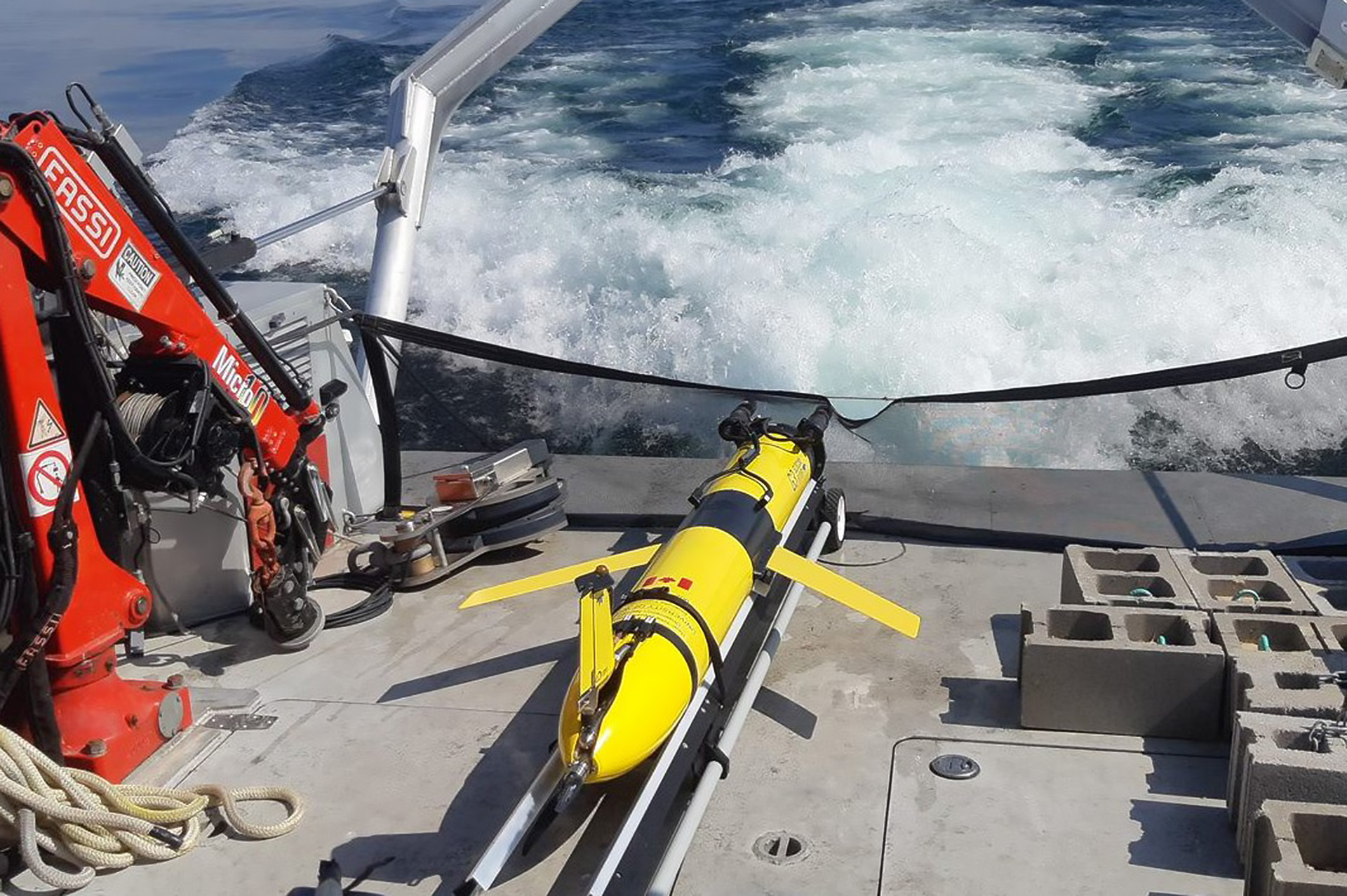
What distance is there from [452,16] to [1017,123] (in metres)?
12.8

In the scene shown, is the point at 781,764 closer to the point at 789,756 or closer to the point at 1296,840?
the point at 789,756

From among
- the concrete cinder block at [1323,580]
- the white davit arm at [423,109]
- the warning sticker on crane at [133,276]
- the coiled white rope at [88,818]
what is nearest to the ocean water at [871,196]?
the concrete cinder block at [1323,580]

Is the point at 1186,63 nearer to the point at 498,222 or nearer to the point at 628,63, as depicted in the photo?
the point at 628,63

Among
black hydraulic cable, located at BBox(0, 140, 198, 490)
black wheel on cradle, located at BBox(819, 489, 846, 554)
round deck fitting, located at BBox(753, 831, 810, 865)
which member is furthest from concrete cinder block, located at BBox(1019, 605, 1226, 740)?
black hydraulic cable, located at BBox(0, 140, 198, 490)

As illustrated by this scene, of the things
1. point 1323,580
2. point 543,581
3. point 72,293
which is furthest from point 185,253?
point 1323,580

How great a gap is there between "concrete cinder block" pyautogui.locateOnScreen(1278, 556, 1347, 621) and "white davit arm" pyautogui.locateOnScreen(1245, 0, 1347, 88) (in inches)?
112

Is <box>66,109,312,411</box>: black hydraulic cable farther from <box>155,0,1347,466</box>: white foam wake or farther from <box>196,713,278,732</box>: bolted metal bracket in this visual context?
<box>155,0,1347,466</box>: white foam wake

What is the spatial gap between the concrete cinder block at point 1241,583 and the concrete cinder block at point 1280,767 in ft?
2.96

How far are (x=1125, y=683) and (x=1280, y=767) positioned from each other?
82 cm

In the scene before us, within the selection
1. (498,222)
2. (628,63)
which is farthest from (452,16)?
(498,222)

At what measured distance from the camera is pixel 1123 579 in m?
5.09

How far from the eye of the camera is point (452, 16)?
2586 centimetres

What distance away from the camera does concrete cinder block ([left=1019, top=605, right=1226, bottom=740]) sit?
4422mm

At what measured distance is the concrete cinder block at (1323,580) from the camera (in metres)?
4.88
